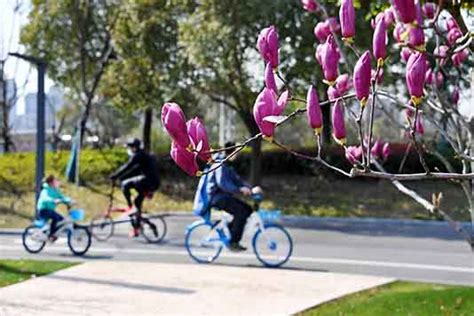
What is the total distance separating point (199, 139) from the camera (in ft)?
9.37

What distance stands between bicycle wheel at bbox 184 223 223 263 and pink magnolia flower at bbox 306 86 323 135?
7580 mm

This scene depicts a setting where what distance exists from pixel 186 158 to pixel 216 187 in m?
6.91

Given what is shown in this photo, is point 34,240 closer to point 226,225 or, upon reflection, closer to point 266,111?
point 226,225

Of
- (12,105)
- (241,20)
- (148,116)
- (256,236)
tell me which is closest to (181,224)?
(241,20)

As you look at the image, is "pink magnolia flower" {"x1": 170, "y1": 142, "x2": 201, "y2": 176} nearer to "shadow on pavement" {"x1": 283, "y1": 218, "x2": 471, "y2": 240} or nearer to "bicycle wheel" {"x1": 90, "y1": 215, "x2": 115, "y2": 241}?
"bicycle wheel" {"x1": 90, "y1": 215, "x2": 115, "y2": 241}

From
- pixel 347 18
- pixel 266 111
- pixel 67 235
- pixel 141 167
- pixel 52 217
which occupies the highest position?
pixel 347 18

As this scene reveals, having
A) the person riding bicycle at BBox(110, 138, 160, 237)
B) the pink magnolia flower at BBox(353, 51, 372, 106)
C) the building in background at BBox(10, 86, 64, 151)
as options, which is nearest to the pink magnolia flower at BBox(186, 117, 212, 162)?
the pink magnolia flower at BBox(353, 51, 372, 106)

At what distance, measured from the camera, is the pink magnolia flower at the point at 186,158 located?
9.25 ft

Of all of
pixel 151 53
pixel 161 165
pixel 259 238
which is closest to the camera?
pixel 259 238

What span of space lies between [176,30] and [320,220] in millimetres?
6138

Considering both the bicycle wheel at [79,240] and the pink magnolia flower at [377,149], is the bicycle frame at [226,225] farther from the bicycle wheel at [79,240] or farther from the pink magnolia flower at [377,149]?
the pink magnolia flower at [377,149]

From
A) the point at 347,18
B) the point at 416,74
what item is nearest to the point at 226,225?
the point at 347,18

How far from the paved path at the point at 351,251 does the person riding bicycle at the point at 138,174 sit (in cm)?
79

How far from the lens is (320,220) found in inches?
678
